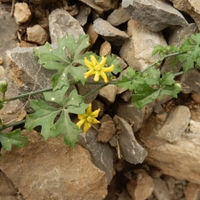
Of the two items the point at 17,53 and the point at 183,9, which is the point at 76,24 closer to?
the point at 17,53

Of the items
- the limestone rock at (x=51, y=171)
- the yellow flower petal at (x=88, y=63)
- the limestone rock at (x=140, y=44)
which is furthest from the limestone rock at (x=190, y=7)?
the limestone rock at (x=51, y=171)

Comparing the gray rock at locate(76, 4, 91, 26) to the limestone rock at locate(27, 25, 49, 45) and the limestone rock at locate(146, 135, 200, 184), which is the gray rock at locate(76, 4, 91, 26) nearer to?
the limestone rock at locate(27, 25, 49, 45)

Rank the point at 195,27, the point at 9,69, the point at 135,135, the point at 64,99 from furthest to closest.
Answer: the point at 135,135 < the point at 195,27 < the point at 9,69 < the point at 64,99

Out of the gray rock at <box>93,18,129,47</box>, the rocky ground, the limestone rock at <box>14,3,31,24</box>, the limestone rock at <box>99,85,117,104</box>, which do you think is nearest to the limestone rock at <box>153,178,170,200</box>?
the rocky ground

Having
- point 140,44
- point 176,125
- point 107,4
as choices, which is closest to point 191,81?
point 176,125

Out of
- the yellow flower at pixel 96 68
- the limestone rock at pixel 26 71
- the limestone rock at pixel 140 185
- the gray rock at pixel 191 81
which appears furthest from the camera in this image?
the limestone rock at pixel 140 185

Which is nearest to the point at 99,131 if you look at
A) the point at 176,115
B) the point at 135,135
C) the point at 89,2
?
the point at 135,135

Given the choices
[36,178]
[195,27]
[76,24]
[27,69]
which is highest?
[195,27]

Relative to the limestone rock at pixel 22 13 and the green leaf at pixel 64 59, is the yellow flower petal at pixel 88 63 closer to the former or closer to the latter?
the green leaf at pixel 64 59
